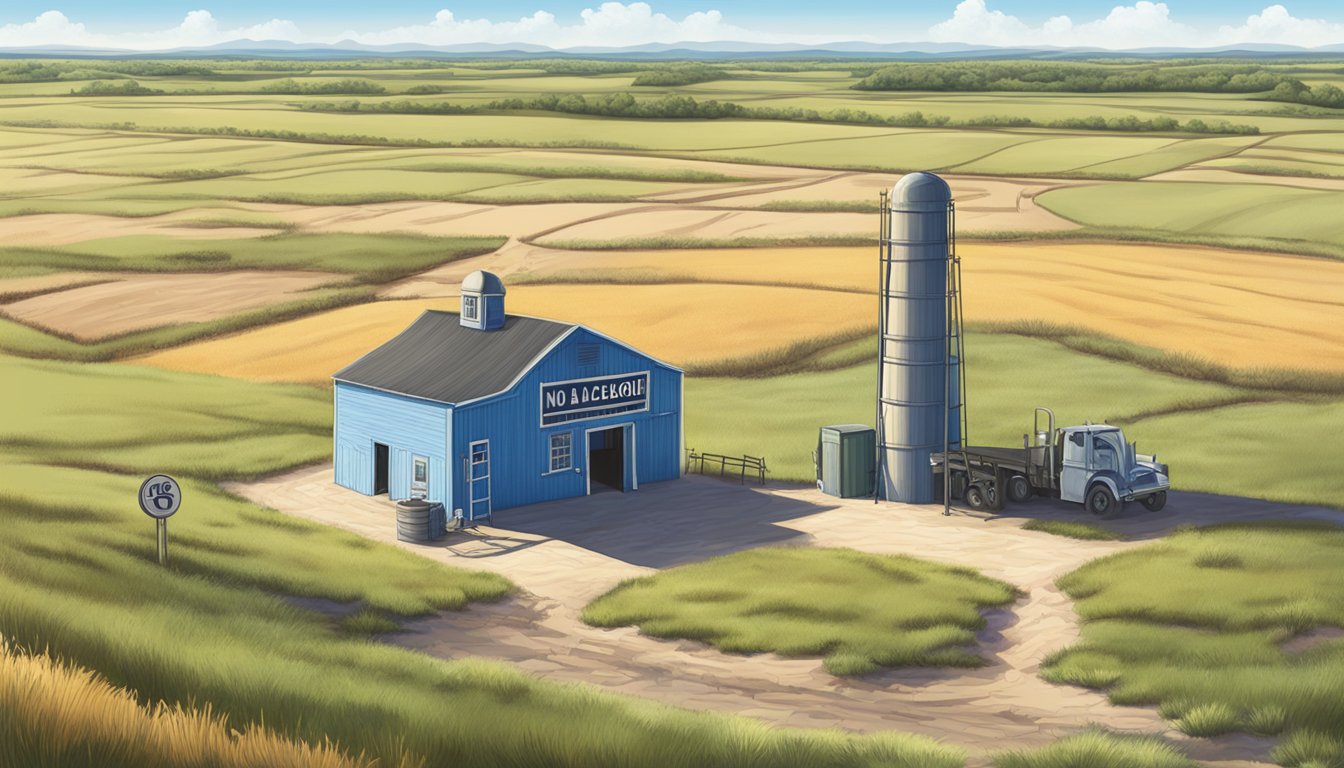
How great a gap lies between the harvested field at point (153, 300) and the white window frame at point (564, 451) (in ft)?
113

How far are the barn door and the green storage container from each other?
9.42m

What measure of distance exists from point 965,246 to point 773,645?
57130 millimetres

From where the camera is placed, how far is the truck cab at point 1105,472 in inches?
1535

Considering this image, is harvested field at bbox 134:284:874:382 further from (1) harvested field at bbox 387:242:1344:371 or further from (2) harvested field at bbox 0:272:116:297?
(2) harvested field at bbox 0:272:116:297

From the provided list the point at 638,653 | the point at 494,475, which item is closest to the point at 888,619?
the point at 638,653

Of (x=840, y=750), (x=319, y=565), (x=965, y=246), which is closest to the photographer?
(x=840, y=750)

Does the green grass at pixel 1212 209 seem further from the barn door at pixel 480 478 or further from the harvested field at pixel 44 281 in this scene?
the barn door at pixel 480 478

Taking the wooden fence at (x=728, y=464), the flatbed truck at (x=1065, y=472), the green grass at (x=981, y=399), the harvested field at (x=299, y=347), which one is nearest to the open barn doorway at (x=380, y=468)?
the wooden fence at (x=728, y=464)

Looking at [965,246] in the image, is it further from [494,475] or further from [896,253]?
[494,475]

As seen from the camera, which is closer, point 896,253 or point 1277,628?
point 1277,628

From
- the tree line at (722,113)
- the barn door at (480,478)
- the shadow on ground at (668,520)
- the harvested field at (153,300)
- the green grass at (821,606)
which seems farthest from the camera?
the tree line at (722,113)

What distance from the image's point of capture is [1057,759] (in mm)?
19016

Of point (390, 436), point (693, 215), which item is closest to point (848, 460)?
point (390, 436)

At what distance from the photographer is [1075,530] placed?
37.7 metres
